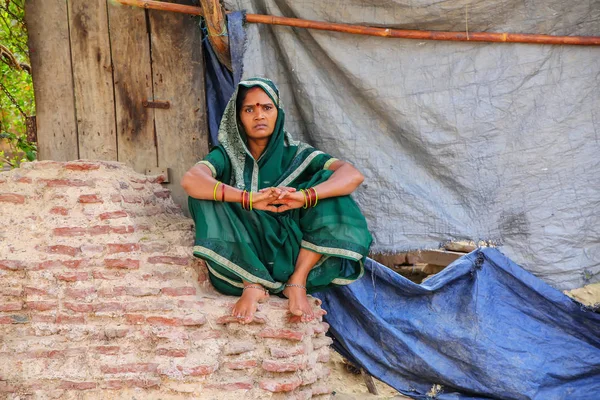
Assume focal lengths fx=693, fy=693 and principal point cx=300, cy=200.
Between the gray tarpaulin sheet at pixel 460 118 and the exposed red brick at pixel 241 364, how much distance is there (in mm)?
1071

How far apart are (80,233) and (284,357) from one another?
45.5 inches

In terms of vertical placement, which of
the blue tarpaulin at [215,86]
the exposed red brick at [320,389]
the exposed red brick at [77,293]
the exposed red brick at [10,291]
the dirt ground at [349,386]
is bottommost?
the dirt ground at [349,386]

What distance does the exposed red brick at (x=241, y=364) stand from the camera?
312cm

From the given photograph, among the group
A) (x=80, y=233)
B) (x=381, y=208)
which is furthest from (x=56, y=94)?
(x=381, y=208)

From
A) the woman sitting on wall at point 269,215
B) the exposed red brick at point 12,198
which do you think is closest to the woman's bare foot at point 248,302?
the woman sitting on wall at point 269,215

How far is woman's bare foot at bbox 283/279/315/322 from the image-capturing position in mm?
3230

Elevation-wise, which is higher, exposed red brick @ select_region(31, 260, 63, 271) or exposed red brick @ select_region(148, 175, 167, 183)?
exposed red brick @ select_region(148, 175, 167, 183)

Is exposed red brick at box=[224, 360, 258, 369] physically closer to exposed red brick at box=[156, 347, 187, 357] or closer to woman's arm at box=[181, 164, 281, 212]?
exposed red brick at box=[156, 347, 187, 357]

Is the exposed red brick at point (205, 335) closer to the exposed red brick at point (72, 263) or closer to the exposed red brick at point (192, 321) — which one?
the exposed red brick at point (192, 321)

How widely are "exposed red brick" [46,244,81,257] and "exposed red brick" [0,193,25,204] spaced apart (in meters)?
0.33

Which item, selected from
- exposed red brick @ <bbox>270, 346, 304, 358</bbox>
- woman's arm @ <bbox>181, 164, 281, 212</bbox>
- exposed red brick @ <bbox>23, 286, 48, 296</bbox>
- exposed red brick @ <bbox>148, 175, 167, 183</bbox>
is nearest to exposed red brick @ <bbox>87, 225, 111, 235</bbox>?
exposed red brick @ <bbox>23, 286, 48, 296</bbox>

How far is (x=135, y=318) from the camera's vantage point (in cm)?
320

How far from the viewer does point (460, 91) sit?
374 cm

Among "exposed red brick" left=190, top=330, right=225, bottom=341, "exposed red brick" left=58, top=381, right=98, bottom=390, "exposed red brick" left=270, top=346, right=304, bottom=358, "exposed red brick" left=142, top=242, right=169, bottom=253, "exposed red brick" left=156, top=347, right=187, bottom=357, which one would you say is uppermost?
"exposed red brick" left=142, top=242, right=169, bottom=253
